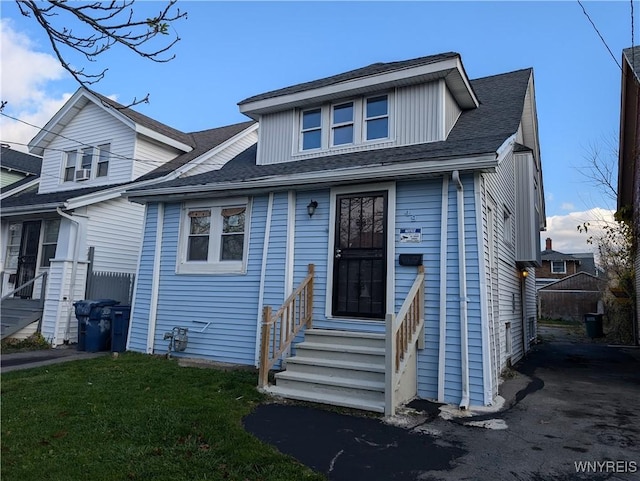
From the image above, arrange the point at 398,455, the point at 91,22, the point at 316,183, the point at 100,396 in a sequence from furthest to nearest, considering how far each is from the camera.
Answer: the point at 316,183 < the point at 100,396 < the point at 398,455 < the point at 91,22

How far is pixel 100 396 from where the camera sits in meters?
5.41

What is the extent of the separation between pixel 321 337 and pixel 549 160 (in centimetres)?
1140

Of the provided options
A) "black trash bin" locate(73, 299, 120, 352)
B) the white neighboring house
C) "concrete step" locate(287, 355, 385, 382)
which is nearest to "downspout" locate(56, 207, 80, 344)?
the white neighboring house

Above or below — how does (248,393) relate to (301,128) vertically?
below

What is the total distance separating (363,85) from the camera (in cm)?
796

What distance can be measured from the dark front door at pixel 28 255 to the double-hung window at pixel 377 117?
9936mm

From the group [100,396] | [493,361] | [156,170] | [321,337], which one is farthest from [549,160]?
[100,396]

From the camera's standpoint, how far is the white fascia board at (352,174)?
5.83 metres

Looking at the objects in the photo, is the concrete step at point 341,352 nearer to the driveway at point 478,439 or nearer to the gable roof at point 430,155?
the driveway at point 478,439

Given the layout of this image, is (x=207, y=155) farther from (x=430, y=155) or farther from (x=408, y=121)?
(x=430, y=155)

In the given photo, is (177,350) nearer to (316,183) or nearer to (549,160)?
(316,183)

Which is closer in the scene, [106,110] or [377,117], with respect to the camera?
[377,117]

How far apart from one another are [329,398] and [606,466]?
295 cm

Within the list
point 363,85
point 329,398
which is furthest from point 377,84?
point 329,398
